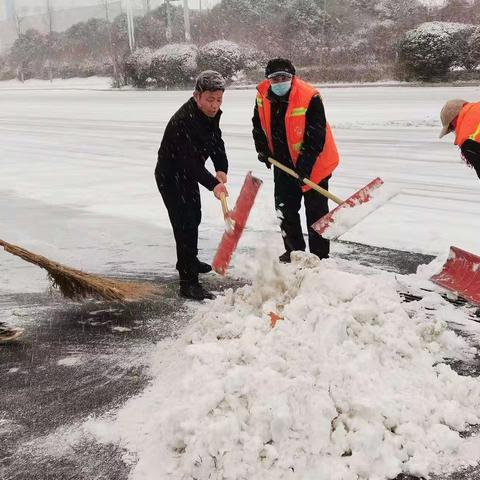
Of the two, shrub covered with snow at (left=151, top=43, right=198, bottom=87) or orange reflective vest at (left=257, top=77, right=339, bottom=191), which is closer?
orange reflective vest at (left=257, top=77, right=339, bottom=191)

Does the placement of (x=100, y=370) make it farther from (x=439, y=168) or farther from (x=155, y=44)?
(x=155, y=44)

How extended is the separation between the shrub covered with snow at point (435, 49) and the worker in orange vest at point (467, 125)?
1733cm

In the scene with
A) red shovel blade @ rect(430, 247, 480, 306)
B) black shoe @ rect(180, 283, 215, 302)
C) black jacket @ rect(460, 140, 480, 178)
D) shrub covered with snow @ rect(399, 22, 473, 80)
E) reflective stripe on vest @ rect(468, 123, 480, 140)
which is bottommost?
black shoe @ rect(180, 283, 215, 302)

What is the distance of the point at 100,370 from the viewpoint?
11.1 ft

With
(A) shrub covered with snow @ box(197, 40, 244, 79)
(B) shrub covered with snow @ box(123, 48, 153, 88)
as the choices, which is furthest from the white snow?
(B) shrub covered with snow @ box(123, 48, 153, 88)

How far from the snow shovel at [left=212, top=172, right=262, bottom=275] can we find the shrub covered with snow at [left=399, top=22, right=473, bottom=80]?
57.2 feet

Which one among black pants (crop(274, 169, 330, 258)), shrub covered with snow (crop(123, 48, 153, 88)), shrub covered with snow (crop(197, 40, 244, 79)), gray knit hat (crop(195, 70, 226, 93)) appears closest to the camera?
gray knit hat (crop(195, 70, 226, 93))

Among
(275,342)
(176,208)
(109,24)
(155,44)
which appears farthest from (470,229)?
(109,24)

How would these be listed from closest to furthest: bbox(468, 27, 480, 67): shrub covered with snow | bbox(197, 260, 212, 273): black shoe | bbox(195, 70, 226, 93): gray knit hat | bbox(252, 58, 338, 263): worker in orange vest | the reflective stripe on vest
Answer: the reflective stripe on vest, bbox(195, 70, 226, 93): gray knit hat, bbox(252, 58, 338, 263): worker in orange vest, bbox(197, 260, 212, 273): black shoe, bbox(468, 27, 480, 67): shrub covered with snow

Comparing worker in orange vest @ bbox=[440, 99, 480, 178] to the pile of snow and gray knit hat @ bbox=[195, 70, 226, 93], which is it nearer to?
the pile of snow

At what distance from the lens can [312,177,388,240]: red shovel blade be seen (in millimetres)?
4191

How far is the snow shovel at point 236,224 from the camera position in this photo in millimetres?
4215

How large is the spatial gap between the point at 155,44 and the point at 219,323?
34.8 m

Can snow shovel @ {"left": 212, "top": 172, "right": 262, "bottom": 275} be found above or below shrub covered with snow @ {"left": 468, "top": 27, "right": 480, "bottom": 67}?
below
